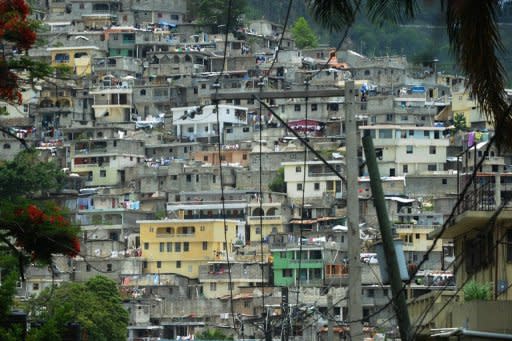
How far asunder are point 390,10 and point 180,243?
3569 inches

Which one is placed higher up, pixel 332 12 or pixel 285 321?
pixel 285 321

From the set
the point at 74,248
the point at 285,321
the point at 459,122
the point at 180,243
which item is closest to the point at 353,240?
the point at 74,248

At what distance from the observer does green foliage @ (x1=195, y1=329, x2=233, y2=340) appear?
3191 inches

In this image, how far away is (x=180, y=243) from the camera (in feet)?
340

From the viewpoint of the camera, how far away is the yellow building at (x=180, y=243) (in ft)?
338

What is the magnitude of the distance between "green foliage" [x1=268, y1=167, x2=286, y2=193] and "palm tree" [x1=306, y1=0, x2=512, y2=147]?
99.5 meters

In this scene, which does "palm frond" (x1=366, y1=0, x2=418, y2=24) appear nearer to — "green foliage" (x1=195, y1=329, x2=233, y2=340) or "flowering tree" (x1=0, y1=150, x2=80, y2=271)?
"flowering tree" (x1=0, y1=150, x2=80, y2=271)

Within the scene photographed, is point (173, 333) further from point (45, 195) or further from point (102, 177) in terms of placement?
point (102, 177)

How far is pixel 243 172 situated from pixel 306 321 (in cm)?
4141

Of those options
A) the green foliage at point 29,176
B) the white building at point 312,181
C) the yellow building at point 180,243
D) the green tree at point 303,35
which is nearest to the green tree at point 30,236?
the green foliage at point 29,176

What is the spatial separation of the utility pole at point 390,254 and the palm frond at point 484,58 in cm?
229

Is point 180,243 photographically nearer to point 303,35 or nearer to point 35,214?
point 303,35

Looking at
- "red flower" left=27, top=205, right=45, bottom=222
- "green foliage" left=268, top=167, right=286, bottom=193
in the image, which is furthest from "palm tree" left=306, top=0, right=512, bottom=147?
"green foliage" left=268, top=167, right=286, bottom=193

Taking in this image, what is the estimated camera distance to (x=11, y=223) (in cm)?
1722
